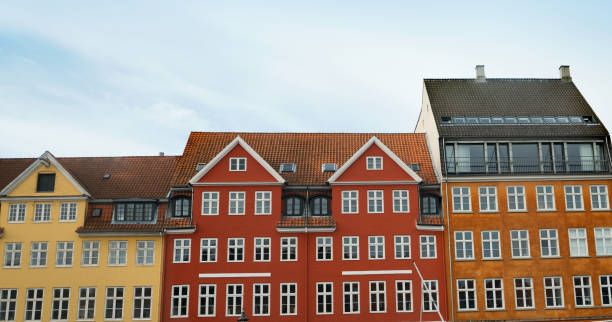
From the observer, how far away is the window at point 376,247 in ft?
119

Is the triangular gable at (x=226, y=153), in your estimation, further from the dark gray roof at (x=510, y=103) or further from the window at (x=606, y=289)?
the window at (x=606, y=289)

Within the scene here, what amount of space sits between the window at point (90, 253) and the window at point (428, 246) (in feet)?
74.2

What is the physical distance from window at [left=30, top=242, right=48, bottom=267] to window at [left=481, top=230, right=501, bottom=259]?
30.5 m

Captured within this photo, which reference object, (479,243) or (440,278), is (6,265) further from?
(479,243)

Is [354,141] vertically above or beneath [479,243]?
above

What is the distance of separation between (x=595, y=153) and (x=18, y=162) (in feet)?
146

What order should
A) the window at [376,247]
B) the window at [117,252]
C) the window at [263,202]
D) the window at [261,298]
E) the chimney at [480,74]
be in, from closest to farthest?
1. the window at [261,298]
2. the window at [117,252]
3. the window at [376,247]
4. the window at [263,202]
5. the chimney at [480,74]

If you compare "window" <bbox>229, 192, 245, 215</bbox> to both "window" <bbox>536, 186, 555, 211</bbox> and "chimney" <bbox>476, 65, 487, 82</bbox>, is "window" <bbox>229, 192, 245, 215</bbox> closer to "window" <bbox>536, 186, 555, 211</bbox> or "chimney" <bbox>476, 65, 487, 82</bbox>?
"window" <bbox>536, 186, 555, 211</bbox>

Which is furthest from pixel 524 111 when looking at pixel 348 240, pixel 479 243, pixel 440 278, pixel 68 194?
pixel 68 194

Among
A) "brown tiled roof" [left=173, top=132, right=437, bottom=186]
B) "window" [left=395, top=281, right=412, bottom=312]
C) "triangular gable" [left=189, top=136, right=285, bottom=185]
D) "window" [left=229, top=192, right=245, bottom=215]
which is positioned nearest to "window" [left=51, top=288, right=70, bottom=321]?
"brown tiled roof" [left=173, top=132, right=437, bottom=186]

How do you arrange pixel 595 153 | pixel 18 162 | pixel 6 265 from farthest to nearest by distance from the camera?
pixel 18 162, pixel 595 153, pixel 6 265

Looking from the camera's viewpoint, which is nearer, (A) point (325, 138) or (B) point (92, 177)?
(B) point (92, 177)

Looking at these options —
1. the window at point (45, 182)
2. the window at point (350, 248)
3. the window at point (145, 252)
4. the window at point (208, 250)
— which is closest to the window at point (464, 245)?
the window at point (350, 248)

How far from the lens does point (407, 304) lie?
3544cm
